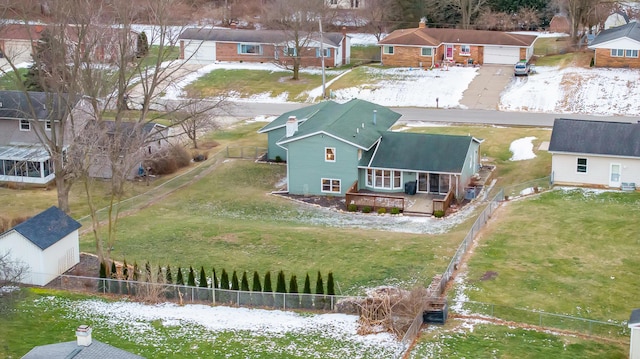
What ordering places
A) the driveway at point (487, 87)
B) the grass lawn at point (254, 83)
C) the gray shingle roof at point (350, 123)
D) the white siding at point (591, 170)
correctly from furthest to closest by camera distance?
the grass lawn at point (254, 83) < the driveway at point (487, 87) < the gray shingle roof at point (350, 123) < the white siding at point (591, 170)

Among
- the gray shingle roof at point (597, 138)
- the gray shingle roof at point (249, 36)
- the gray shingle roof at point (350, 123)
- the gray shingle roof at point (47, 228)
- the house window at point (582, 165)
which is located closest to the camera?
the gray shingle roof at point (47, 228)

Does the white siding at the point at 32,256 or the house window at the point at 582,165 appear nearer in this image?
the white siding at the point at 32,256

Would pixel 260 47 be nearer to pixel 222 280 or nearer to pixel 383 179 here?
pixel 383 179

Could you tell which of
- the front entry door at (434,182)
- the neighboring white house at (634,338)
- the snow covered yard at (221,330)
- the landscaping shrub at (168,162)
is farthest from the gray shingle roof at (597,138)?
the landscaping shrub at (168,162)

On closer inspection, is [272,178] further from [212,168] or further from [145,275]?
[145,275]

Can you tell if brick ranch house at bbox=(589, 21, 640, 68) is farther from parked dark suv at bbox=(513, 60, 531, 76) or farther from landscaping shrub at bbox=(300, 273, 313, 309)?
landscaping shrub at bbox=(300, 273, 313, 309)

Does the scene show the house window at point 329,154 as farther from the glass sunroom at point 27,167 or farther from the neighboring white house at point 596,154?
the glass sunroom at point 27,167
